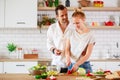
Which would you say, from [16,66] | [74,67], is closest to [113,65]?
[16,66]

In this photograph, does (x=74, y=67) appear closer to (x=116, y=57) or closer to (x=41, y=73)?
(x=41, y=73)

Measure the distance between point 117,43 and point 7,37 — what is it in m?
2.50

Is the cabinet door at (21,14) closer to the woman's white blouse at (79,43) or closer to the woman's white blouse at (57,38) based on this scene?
the woman's white blouse at (57,38)

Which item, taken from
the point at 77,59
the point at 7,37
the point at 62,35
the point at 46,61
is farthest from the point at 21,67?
the point at 77,59

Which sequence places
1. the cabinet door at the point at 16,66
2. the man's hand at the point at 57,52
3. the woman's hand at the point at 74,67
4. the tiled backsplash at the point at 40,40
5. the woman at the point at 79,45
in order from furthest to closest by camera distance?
the tiled backsplash at the point at 40,40 < the cabinet door at the point at 16,66 < the man's hand at the point at 57,52 < the woman at the point at 79,45 < the woman's hand at the point at 74,67

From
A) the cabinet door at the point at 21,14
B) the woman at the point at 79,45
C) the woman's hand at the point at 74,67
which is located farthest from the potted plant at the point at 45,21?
the woman's hand at the point at 74,67

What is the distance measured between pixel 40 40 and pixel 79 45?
2832 mm

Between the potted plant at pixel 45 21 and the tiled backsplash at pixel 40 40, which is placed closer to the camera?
the potted plant at pixel 45 21

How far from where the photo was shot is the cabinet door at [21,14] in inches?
236

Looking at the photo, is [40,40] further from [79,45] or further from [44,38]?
[79,45]

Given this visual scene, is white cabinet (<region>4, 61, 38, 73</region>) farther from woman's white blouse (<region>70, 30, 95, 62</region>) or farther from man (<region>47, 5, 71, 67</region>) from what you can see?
woman's white blouse (<region>70, 30, 95, 62</region>)

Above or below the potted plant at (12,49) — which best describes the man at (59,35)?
above

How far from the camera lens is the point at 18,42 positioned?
252 inches

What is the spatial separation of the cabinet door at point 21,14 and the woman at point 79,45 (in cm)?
236
